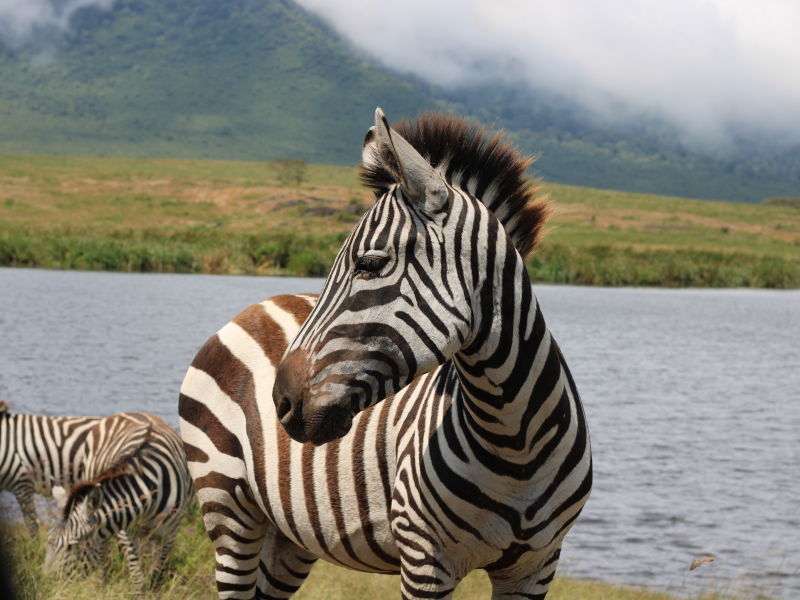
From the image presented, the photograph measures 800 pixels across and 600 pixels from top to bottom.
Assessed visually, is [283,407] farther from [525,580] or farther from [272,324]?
[272,324]

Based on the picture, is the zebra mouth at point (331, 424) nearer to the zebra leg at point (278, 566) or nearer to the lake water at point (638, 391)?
the lake water at point (638, 391)

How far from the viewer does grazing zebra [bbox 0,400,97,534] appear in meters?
9.05

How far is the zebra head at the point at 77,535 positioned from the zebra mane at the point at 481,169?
481cm

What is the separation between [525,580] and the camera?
3.34 metres

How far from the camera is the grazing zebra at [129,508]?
6871 mm

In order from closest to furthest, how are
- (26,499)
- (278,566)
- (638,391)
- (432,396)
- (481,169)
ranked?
(481,169) → (432,396) → (278,566) → (26,499) → (638,391)

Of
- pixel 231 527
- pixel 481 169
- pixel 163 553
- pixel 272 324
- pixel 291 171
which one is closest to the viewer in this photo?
pixel 481 169

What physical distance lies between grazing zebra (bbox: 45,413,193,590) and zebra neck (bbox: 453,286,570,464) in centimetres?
449

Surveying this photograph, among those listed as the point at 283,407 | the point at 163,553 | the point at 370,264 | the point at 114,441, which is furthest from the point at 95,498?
the point at 370,264

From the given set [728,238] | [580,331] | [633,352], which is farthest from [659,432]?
[728,238]

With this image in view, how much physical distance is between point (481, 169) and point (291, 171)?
106 m

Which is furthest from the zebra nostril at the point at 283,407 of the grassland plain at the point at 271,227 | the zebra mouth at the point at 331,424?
the grassland plain at the point at 271,227

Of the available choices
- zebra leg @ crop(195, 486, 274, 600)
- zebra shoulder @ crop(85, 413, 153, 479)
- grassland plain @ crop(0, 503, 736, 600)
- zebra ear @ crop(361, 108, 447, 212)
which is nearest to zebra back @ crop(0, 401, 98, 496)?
zebra shoulder @ crop(85, 413, 153, 479)

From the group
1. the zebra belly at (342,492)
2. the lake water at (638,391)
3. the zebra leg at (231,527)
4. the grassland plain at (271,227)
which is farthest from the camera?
the grassland plain at (271,227)
